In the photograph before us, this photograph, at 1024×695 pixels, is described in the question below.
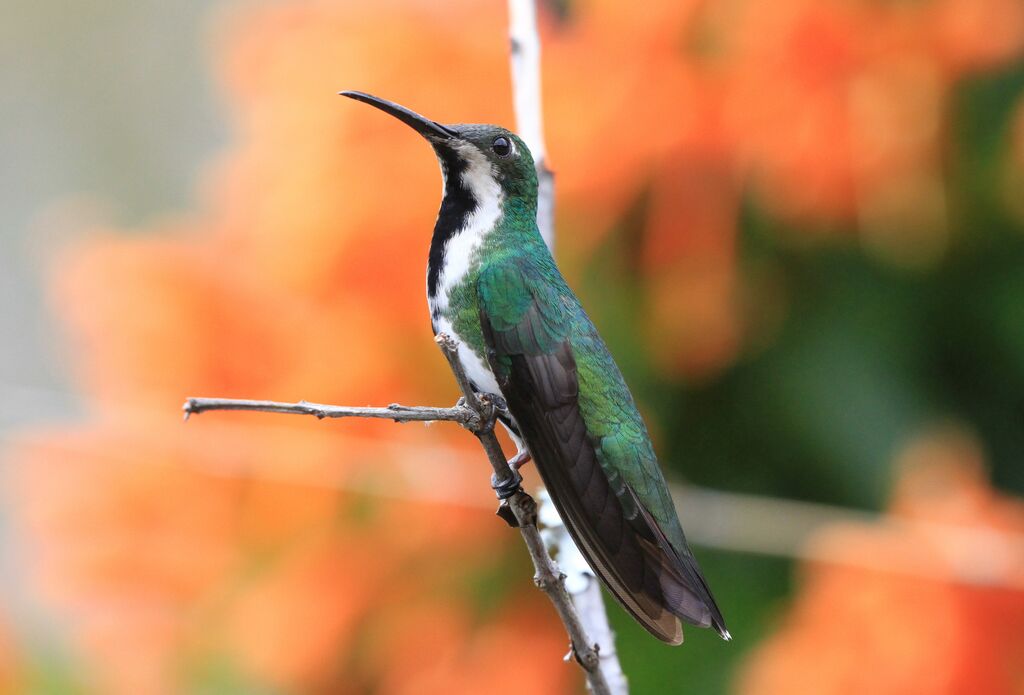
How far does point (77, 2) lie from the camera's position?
229cm

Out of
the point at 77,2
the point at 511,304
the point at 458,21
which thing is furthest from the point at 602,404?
the point at 77,2

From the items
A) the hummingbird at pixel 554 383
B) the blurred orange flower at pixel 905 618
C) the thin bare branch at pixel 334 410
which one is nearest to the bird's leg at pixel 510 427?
the hummingbird at pixel 554 383

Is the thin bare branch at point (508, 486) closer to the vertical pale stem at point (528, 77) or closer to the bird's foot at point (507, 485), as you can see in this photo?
the bird's foot at point (507, 485)

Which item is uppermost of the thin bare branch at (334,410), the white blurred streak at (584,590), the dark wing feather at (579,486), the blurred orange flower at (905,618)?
the thin bare branch at (334,410)

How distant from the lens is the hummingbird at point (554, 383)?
668mm

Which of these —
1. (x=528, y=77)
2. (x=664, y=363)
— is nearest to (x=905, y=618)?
(x=664, y=363)

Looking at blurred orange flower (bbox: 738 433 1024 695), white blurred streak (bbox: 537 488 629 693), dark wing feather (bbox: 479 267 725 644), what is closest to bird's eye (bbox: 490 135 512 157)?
dark wing feather (bbox: 479 267 725 644)

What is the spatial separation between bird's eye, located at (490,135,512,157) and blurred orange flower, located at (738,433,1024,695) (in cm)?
38

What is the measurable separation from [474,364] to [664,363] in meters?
0.25

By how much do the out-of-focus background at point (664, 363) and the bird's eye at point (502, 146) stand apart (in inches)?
3.6

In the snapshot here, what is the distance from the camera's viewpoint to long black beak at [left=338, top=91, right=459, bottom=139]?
74 cm

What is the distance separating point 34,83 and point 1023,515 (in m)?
2.09

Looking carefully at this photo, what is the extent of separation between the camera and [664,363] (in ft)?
3.12

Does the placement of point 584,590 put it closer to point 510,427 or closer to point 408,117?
point 510,427
